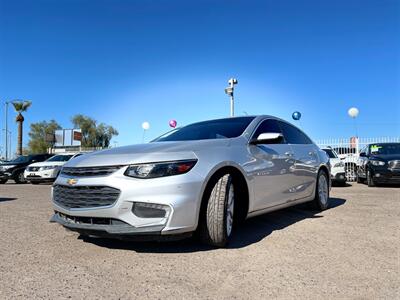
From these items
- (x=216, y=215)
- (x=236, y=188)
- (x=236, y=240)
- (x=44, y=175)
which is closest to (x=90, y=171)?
(x=216, y=215)

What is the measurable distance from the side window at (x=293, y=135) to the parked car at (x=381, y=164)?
596cm

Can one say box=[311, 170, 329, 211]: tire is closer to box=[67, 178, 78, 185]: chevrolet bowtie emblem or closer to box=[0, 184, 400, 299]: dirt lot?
box=[0, 184, 400, 299]: dirt lot

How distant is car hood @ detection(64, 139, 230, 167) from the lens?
11.5 ft

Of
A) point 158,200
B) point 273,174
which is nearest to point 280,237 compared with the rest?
point 273,174

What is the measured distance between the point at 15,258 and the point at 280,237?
112 inches

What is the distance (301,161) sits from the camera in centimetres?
559

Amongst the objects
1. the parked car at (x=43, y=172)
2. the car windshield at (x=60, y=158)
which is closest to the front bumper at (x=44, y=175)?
the parked car at (x=43, y=172)

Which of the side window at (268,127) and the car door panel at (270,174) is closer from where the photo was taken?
the car door panel at (270,174)

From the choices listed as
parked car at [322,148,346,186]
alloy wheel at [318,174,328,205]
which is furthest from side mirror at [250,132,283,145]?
parked car at [322,148,346,186]

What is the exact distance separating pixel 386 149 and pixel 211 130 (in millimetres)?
9597

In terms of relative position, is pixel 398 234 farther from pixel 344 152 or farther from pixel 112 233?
pixel 344 152

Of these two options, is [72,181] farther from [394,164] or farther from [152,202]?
[394,164]

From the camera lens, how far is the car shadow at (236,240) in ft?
12.5

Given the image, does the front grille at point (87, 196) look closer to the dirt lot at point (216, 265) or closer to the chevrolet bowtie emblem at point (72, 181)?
the chevrolet bowtie emblem at point (72, 181)
